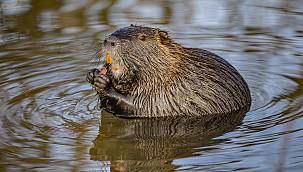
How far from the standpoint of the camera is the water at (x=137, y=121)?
4.98 meters

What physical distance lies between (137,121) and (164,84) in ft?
1.02

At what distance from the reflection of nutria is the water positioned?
0.11 metres

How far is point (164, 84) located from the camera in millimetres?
5855

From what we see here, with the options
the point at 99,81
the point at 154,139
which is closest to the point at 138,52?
the point at 99,81

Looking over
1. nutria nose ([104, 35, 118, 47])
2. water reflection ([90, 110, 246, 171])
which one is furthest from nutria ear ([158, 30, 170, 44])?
water reflection ([90, 110, 246, 171])

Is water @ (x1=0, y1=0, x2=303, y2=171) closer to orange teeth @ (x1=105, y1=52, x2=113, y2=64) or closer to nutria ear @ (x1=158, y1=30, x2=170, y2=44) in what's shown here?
orange teeth @ (x1=105, y1=52, x2=113, y2=64)

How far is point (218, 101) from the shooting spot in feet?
19.2

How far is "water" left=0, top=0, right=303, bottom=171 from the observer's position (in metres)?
4.98

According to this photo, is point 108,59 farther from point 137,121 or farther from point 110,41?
point 137,121

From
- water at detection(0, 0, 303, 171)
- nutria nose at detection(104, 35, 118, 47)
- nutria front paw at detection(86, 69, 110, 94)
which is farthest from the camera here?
nutria front paw at detection(86, 69, 110, 94)

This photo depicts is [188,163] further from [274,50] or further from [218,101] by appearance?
[274,50]

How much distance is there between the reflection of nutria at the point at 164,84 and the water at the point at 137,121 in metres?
0.11

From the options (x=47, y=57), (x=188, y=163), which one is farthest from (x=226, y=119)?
(x=47, y=57)

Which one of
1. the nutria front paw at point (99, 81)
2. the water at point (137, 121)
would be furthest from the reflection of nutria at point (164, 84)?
the water at point (137, 121)
